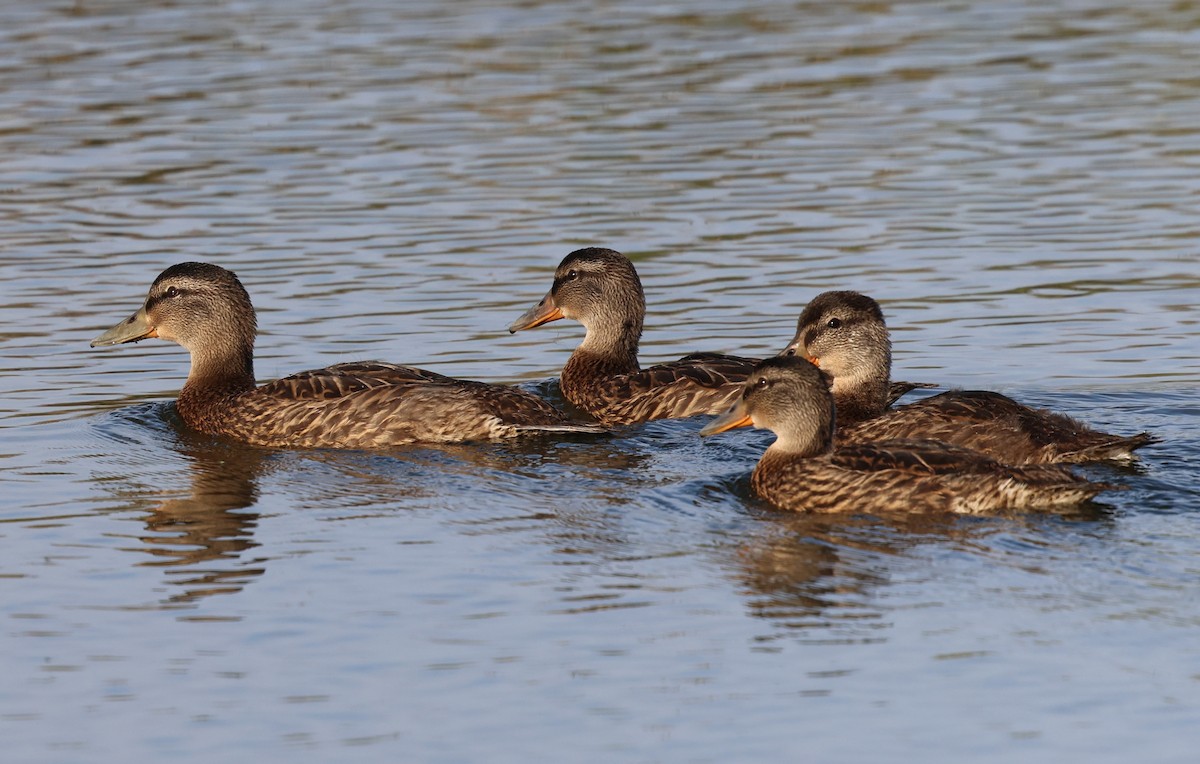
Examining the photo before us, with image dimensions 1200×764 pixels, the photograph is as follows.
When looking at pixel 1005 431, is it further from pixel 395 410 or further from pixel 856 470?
pixel 395 410

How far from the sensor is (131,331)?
14.0 m

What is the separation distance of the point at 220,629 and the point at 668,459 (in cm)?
389

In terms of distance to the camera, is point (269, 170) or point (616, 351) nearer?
point (616, 351)

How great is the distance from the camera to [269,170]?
69.5 ft

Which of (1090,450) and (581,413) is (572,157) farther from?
(1090,450)

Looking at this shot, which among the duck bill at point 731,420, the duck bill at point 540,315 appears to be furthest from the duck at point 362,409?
the duck bill at point 540,315

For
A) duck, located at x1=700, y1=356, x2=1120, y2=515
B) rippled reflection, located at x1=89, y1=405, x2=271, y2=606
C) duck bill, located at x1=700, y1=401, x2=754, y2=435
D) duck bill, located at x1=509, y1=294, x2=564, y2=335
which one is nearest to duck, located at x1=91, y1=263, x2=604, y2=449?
rippled reflection, located at x1=89, y1=405, x2=271, y2=606

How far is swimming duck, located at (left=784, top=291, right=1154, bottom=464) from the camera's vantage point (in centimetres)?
1141

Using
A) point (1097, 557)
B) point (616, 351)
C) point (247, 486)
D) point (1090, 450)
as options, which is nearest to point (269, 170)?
Answer: point (616, 351)

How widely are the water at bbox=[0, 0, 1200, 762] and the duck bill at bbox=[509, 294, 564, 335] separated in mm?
361

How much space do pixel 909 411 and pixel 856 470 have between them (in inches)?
54.3

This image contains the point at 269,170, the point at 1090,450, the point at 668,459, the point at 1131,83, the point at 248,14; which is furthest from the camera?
the point at 248,14

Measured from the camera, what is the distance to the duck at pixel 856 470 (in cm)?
1044

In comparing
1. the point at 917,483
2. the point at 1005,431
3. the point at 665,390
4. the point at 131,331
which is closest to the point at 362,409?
the point at 665,390
